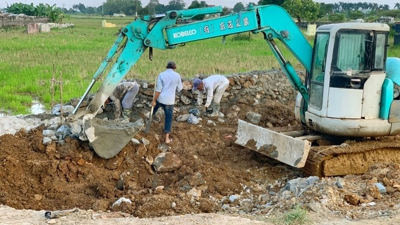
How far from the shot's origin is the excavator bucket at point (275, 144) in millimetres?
7645

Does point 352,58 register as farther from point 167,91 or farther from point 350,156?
point 167,91

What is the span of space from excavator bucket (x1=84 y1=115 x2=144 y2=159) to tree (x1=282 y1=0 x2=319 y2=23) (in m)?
41.1

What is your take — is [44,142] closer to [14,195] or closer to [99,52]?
[14,195]

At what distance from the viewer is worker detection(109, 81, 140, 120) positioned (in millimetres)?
9719

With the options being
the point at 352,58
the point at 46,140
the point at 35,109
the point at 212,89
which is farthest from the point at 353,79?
the point at 35,109

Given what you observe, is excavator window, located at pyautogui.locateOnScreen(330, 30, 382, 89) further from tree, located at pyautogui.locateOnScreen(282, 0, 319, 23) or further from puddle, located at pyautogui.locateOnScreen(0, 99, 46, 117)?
tree, located at pyautogui.locateOnScreen(282, 0, 319, 23)

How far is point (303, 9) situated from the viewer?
4762 centimetres

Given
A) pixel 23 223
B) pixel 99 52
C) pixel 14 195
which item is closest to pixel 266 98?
pixel 14 195

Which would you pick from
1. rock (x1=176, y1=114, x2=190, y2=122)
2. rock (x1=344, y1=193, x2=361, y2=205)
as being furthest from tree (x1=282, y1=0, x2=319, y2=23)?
rock (x1=344, y1=193, x2=361, y2=205)

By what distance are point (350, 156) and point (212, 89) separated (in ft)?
11.5

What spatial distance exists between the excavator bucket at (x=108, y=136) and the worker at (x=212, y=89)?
2.51 metres

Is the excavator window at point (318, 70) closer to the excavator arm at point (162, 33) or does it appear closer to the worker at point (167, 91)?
the excavator arm at point (162, 33)

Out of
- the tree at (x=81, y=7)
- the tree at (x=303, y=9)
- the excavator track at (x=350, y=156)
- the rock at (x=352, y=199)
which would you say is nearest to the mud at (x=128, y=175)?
the excavator track at (x=350, y=156)

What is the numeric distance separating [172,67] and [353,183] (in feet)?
12.5
